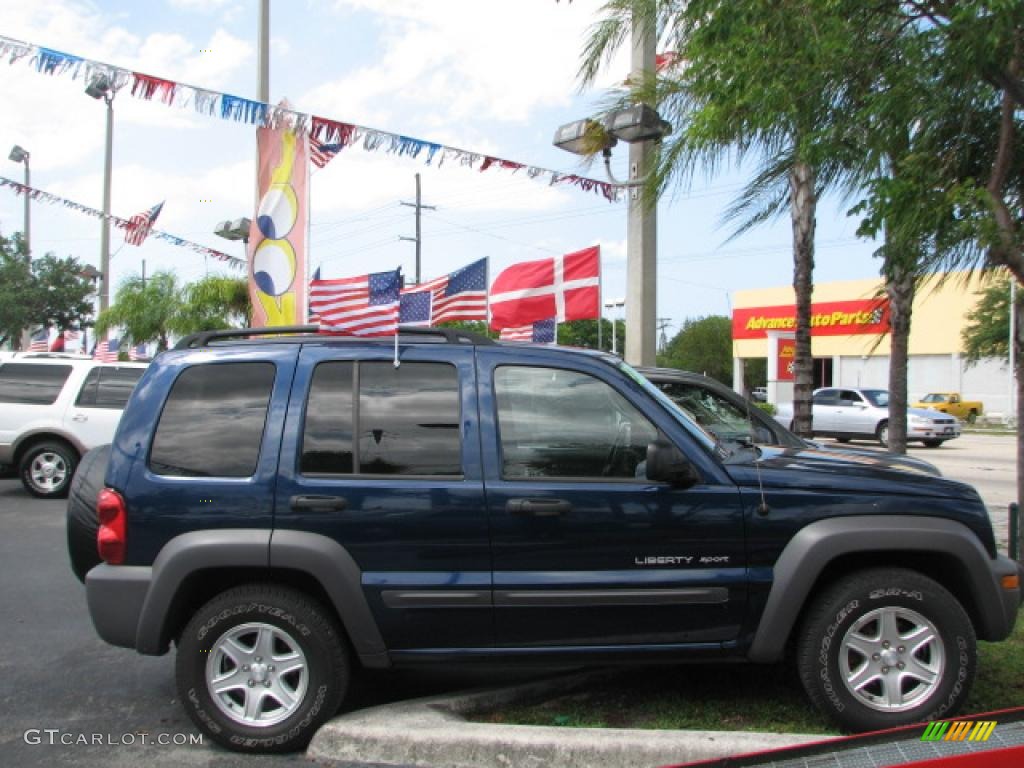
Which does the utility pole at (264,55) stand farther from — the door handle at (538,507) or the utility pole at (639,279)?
the door handle at (538,507)

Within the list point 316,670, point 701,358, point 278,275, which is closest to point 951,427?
point 278,275

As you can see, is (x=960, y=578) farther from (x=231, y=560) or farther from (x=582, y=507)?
(x=231, y=560)

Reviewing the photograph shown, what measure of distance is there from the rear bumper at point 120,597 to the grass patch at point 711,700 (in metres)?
1.64

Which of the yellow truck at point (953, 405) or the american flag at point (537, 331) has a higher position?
the american flag at point (537, 331)

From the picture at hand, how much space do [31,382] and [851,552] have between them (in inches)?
453

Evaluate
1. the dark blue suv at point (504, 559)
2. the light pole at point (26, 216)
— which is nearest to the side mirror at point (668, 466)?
the dark blue suv at point (504, 559)

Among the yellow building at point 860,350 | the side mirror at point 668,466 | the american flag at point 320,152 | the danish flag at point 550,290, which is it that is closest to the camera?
the side mirror at point 668,466

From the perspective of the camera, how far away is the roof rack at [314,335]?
438 centimetres

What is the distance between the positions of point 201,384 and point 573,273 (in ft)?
22.1

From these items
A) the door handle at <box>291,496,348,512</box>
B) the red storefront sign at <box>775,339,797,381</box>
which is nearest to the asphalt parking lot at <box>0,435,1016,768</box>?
the door handle at <box>291,496,348,512</box>

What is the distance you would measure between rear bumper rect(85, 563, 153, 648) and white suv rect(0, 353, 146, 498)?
858 centimetres

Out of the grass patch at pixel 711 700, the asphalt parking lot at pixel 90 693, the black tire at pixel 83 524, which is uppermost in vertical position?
the black tire at pixel 83 524

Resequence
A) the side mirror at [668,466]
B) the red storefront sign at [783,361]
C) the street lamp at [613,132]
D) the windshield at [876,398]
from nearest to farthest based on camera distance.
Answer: the side mirror at [668,466], the street lamp at [613,132], the windshield at [876,398], the red storefront sign at [783,361]

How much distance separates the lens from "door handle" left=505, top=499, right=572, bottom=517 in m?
3.98
